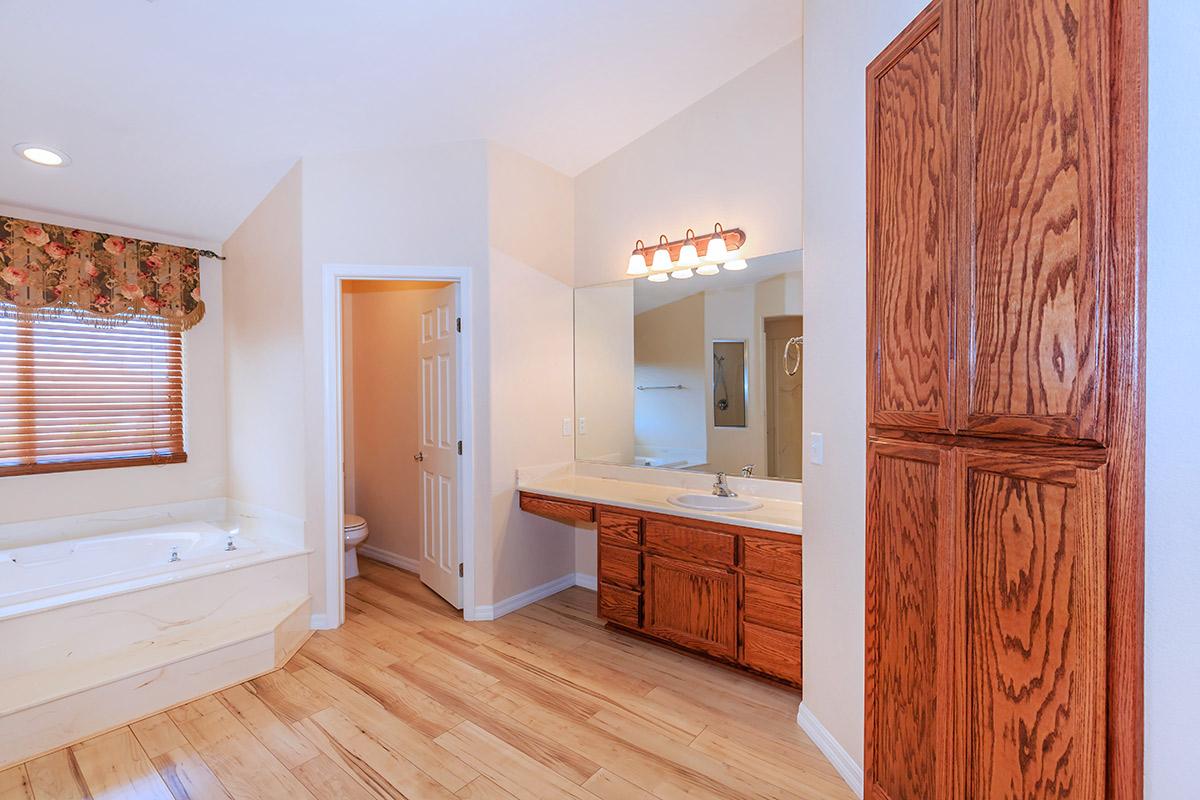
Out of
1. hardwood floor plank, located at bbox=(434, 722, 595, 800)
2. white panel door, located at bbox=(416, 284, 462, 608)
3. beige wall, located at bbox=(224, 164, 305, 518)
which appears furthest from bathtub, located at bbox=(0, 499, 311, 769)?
hardwood floor plank, located at bbox=(434, 722, 595, 800)

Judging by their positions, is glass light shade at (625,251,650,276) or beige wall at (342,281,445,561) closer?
glass light shade at (625,251,650,276)

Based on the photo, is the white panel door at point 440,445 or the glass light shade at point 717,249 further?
the white panel door at point 440,445

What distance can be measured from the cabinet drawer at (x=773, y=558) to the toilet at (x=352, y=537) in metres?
2.59

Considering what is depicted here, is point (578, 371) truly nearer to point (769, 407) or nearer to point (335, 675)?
point (769, 407)

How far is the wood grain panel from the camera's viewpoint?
1001 millimetres

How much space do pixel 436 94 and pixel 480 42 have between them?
0.43 m

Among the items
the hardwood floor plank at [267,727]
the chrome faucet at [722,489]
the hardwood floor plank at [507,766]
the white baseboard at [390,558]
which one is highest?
the chrome faucet at [722,489]

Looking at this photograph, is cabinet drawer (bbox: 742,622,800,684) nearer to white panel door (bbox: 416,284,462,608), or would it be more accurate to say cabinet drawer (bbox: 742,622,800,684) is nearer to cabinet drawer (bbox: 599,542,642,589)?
cabinet drawer (bbox: 599,542,642,589)

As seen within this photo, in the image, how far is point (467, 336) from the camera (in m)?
3.10

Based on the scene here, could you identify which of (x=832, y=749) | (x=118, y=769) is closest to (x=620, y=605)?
(x=832, y=749)

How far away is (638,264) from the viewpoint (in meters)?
3.19

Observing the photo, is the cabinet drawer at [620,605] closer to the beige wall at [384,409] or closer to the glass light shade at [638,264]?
the beige wall at [384,409]

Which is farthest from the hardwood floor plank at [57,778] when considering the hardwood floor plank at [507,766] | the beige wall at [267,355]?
the beige wall at [267,355]

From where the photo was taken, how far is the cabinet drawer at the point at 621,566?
2832mm
